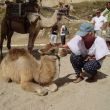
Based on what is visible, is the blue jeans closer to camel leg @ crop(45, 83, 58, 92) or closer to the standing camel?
camel leg @ crop(45, 83, 58, 92)

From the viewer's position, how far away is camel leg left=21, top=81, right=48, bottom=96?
773cm

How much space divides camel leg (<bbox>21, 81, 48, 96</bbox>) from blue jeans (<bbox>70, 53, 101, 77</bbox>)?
1013 mm

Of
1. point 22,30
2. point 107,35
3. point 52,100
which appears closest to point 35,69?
point 52,100

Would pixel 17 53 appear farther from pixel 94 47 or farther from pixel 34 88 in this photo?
pixel 94 47

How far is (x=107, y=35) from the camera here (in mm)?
13047

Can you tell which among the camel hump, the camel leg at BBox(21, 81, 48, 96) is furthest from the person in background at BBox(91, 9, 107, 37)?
the camel leg at BBox(21, 81, 48, 96)

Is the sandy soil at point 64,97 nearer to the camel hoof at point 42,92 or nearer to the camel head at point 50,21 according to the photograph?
the camel hoof at point 42,92

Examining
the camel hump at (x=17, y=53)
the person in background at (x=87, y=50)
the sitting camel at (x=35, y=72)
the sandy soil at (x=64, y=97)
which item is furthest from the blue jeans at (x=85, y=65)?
the camel hump at (x=17, y=53)

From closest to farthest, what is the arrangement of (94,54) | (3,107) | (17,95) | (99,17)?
(3,107), (17,95), (94,54), (99,17)

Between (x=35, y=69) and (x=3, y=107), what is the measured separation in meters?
1.13

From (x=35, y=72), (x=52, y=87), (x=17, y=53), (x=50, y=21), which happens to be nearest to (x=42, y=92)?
(x=52, y=87)

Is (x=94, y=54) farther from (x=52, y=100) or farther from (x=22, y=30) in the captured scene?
(x=22, y=30)

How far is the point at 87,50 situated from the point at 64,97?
122cm

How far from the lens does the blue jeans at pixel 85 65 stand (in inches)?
327
